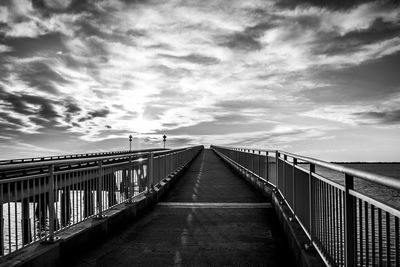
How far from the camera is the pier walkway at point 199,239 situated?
556cm

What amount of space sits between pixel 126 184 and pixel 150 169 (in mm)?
2061

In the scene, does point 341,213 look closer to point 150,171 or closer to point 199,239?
point 199,239

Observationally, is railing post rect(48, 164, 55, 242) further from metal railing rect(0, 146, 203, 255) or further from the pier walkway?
the pier walkway

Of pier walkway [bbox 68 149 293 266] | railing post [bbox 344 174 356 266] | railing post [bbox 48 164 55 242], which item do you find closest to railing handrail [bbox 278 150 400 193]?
railing post [bbox 344 174 356 266]

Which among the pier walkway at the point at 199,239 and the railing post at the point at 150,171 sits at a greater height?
the railing post at the point at 150,171

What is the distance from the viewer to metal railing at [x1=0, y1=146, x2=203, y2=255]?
500 centimetres

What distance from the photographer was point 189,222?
331 inches

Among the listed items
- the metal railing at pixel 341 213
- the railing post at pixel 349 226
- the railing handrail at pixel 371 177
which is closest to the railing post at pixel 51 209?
the metal railing at pixel 341 213

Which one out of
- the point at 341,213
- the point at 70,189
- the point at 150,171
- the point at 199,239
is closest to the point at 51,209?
the point at 199,239

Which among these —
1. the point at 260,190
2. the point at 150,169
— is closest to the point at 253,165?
the point at 260,190

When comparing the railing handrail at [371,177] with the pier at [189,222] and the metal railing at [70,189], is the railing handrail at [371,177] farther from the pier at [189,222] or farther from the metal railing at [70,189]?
the metal railing at [70,189]

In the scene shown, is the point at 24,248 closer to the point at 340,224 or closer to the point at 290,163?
the point at 340,224

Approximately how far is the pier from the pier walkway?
0.06 feet

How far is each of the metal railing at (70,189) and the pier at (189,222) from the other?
3 cm
